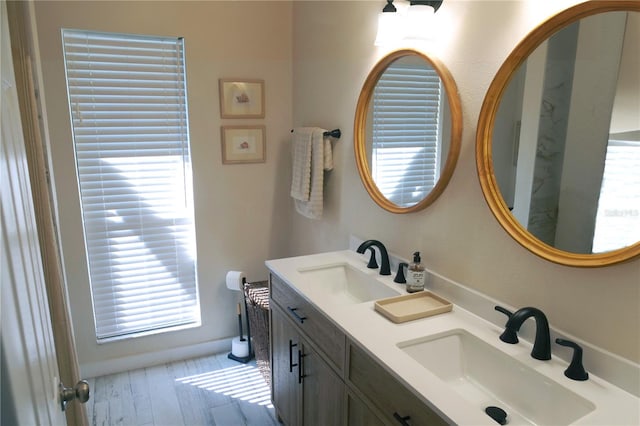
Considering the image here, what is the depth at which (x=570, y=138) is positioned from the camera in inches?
48.7

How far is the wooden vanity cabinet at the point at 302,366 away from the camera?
5.32ft

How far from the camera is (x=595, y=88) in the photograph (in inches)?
45.4

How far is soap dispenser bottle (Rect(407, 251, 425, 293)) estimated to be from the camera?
1.73 metres

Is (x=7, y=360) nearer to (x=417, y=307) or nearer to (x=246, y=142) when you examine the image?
(x=417, y=307)

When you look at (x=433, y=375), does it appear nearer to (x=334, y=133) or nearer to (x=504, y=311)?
(x=504, y=311)

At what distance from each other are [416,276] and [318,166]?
97cm

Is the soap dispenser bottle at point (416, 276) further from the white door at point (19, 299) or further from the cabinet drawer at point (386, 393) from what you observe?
the white door at point (19, 299)

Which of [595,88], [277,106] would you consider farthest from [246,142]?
[595,88]

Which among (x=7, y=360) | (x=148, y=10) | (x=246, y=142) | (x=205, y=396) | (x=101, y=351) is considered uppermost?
(x=148, y=10)

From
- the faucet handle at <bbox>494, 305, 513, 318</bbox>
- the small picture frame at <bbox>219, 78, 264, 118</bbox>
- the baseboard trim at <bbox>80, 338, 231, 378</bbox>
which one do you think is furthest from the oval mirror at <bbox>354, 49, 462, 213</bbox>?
the baseboard trim at <bbox>80, 338, 231, 378</bbox>

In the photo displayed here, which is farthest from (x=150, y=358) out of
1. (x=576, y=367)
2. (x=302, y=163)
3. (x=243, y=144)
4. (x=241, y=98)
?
(x=576, y=367)

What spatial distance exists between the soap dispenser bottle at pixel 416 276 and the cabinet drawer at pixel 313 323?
0.39 m

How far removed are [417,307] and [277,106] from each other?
1.86 meters

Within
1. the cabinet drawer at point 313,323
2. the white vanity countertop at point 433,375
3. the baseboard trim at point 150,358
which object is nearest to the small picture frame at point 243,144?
the cabinet drawer at point 313,323
